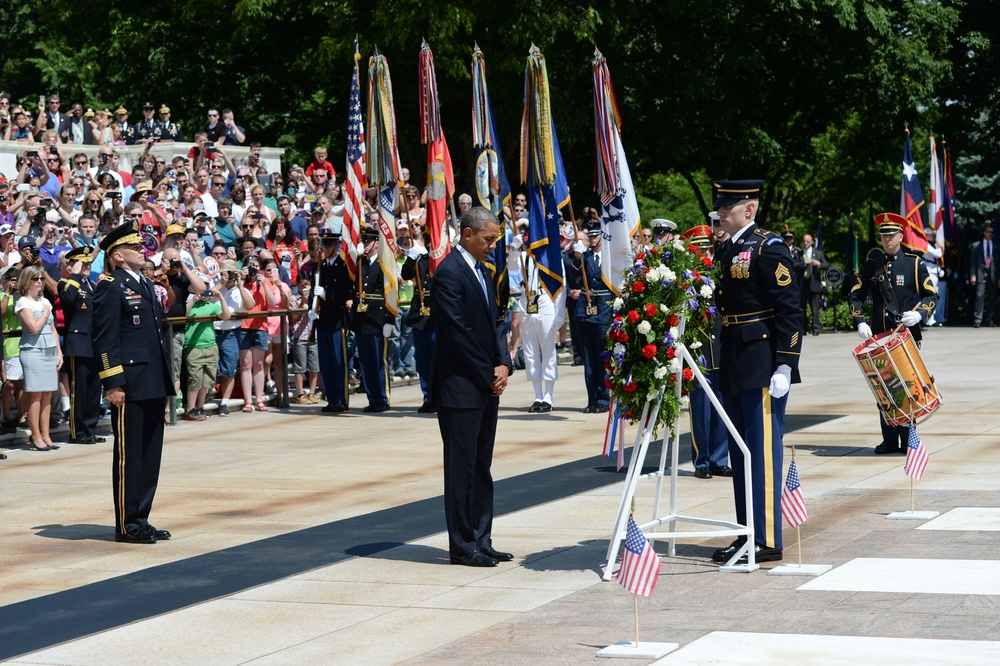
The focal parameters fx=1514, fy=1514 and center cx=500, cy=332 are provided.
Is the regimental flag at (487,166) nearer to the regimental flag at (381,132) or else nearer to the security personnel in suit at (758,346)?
the regimental flag at (381,132)

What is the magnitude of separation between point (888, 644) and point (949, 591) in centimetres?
120

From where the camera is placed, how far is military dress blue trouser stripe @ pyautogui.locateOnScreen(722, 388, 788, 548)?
8.75 meters

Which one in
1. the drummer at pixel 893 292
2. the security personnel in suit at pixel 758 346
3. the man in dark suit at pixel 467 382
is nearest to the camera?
the security personnel in suit at pixel 758 346

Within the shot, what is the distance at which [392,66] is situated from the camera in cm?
3375

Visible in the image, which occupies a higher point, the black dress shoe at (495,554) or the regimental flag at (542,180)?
the regimental flag at (542,180)

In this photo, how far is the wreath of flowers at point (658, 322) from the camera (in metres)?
8.36

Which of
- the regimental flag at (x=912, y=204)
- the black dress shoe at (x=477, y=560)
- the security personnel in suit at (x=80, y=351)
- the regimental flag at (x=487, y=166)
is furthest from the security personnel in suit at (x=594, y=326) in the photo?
the regimental flag at (x=912, y=204)

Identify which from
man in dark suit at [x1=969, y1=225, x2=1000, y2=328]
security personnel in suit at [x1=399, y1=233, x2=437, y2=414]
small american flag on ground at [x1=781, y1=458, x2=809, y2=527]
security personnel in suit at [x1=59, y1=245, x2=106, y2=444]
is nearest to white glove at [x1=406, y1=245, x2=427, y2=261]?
security personnel in suit at [x1=399, y1=233, x2=437, y2=414]

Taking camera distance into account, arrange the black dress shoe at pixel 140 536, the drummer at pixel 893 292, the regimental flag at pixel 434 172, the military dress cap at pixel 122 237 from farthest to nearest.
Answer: the regimental flag at pixel 434 172
the drummer at pixel 893 292
the military dress cap at pixel 122 237
the black dress shoe at pixel 140 536

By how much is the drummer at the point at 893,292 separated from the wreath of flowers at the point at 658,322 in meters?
5.05

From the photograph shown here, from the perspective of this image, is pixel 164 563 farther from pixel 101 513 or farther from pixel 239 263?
pixel 239 263

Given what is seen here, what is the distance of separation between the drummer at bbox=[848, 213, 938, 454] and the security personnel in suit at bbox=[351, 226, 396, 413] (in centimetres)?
688

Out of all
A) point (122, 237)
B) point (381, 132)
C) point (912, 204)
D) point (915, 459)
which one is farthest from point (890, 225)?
point (912, 204)

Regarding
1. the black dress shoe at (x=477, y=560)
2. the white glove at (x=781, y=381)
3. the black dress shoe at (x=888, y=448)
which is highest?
the white glove at (x=781, y=381)
